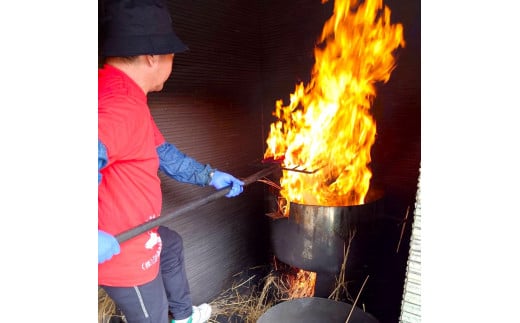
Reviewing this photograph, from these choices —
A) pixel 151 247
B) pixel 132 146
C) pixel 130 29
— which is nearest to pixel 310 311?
pixel 151 247

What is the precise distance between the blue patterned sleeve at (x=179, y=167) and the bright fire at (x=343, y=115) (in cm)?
64

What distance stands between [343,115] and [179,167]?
4.71ft

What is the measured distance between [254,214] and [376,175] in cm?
132

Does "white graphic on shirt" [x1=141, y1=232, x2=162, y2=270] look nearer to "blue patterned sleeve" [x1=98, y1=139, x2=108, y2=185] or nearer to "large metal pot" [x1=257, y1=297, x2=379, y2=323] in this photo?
"blue patterned sleeve" [x1=98, y1=139, x2=108, y2=185]

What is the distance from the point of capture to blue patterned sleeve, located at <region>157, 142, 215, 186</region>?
7.86 feet

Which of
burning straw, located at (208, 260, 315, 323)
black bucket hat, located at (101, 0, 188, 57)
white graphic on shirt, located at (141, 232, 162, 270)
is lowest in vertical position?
burning straw, located at (208, 260, 315, 323)

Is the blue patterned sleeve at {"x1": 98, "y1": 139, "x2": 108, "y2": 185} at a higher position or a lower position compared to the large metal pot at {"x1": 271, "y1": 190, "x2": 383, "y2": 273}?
higher

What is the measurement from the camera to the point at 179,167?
7.99ft

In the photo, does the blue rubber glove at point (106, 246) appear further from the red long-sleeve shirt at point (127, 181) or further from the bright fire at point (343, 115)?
the bright fire at point (343, 115)

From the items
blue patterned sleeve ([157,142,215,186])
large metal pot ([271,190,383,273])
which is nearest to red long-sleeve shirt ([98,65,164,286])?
blue patterned sleeve ([157,142,215,186])

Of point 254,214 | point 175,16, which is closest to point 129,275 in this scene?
point 175,16

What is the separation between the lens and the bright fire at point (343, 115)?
288 cm

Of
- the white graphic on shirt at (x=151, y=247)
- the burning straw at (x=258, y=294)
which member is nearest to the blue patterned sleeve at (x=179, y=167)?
the white graphic on shirt at (x=151, y=247)

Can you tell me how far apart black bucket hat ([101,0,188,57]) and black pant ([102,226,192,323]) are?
46.6 inches
